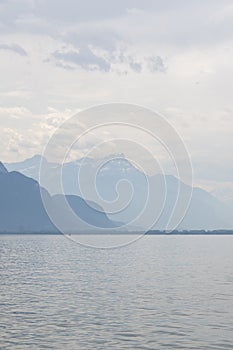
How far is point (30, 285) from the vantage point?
89375mm

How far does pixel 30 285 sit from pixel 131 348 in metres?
45.5

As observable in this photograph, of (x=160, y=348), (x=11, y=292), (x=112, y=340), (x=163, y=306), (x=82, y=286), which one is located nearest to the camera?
(x=160, y=348)

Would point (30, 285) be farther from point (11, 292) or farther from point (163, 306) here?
point (163, 306)

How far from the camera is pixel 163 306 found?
66.6 meters

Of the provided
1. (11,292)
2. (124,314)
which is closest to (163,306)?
(124,314)

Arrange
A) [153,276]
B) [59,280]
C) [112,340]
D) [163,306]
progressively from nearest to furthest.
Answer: [112,340] → [163,306] → [59,280] → [153,276]

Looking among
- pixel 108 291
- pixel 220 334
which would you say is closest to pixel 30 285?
pixel 108 291

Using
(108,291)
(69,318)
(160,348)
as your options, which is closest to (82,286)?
(108,291)

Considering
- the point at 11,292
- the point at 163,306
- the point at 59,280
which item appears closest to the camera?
the point at 163,306

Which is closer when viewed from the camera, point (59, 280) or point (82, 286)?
point (82, 286)

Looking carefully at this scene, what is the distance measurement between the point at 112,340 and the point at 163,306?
1830 cm

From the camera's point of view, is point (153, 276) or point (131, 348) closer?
point (131, 348)

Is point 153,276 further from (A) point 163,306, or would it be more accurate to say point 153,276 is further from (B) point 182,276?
(A) point 163,306

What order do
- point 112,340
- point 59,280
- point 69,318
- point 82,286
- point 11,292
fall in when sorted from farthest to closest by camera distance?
point 59,280, point 82,286, point 11,292, point 69,318, point 112,340
